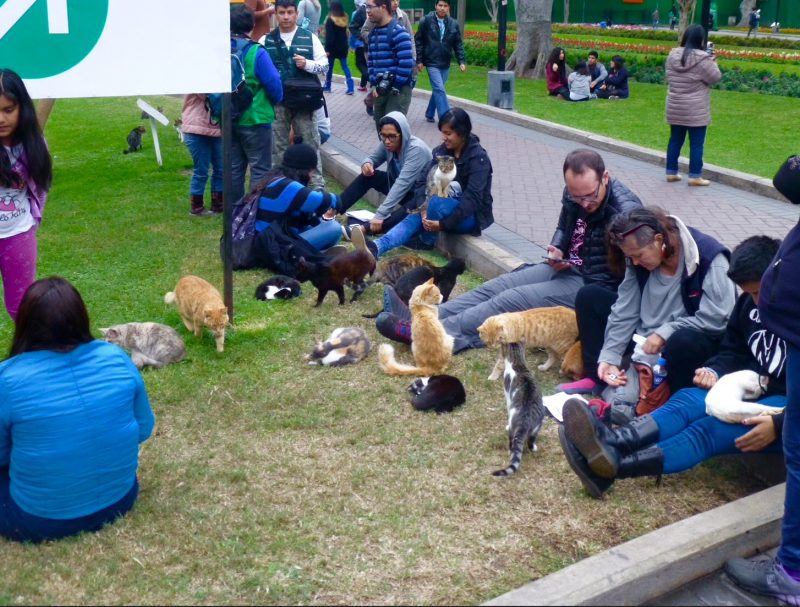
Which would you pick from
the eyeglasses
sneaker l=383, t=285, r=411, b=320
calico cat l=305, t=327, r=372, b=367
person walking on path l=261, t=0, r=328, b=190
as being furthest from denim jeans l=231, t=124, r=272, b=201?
the eyeglasses

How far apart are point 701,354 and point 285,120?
6.45 m

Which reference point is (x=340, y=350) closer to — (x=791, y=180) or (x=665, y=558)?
(x=665, y=558)

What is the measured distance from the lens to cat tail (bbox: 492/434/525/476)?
4.20m

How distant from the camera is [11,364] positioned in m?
3.50

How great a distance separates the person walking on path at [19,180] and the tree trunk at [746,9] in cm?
4863

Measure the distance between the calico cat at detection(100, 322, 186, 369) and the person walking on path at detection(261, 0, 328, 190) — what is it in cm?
383

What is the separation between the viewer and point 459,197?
7516mm

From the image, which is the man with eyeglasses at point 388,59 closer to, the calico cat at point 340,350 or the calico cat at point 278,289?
the calico cat at point 278,289

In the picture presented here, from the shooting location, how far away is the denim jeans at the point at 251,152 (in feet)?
27.9

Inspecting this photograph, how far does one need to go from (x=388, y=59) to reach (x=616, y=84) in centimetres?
932

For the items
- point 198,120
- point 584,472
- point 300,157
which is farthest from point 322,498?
point 198,120

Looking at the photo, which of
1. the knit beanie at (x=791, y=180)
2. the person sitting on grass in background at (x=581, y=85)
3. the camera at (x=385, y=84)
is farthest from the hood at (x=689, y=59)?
the person sitting on grass in background at (x=581, y=85)

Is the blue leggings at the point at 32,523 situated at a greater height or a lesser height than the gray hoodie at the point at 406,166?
lesser

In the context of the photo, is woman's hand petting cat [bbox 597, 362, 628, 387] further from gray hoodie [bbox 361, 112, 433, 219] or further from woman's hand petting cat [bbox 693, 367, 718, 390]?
gray hoodie [bbox 361, 112, 433, 219]
